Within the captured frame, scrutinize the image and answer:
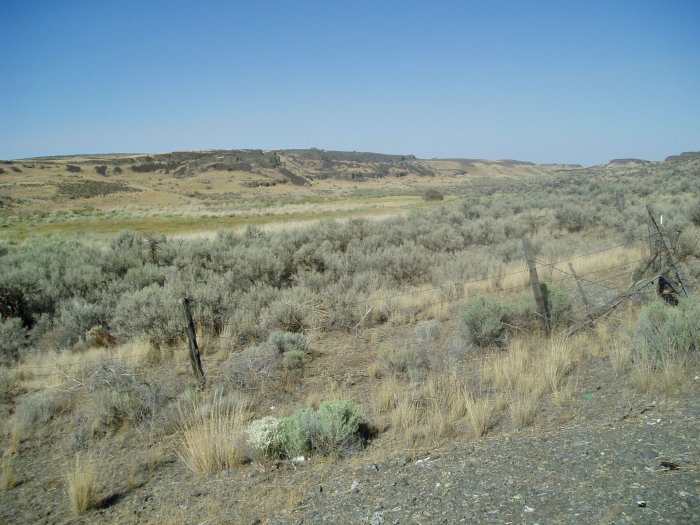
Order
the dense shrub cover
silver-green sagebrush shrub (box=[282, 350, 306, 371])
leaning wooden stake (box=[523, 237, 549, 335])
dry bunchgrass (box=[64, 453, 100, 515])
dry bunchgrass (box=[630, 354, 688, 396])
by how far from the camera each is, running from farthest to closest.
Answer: the dense shrub cover, leaning wooden stake (box=[523, 237, 549, 335]), silver-green sagebrush shrub (box=[282, 350, 306, 371]), dry bunchgrass (box=[630, 354, 688, 396]), dry bunchgrass (box=[64, 453, 100, 515])

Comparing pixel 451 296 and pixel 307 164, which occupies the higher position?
pixel 307 164

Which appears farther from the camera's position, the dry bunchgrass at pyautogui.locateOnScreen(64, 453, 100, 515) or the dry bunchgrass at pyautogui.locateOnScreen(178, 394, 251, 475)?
the dry bunchgrass at pyautogui.locateOnScreen(178, 394, 251, 475)

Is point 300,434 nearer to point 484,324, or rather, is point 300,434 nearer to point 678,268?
point 484,324

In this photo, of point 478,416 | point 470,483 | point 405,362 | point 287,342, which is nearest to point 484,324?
point 405,362

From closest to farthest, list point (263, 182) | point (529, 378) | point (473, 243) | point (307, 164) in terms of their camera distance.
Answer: point (529, 378) → point (473, 243) → point (263, 182) → point (307, 164)

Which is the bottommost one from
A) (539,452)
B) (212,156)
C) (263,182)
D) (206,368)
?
(206,368)

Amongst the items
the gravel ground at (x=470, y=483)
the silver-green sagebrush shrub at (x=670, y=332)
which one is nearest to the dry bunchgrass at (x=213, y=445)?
the gravel ground at (x=470, y=483)

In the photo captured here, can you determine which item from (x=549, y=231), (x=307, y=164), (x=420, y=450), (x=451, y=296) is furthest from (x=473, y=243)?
(x=307, y=164)

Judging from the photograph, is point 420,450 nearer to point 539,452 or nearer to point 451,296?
point 539,452

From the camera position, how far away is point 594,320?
328 inches

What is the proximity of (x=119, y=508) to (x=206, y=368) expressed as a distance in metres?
3.96

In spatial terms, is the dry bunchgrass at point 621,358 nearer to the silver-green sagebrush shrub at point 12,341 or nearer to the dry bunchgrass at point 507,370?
the dry bunchgrass at point 507,370

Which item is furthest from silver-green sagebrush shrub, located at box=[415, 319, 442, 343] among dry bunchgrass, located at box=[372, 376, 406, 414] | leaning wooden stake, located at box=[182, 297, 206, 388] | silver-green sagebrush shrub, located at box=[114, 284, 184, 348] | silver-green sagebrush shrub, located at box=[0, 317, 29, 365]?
silver-green sagebrush shrub, located at box=[0, 317, 29, 365]

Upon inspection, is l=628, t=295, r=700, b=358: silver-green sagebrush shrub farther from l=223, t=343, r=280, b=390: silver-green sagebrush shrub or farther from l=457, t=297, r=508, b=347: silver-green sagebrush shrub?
l=223, t=343, r=280, b=390: silver-green sagebrush shrub
